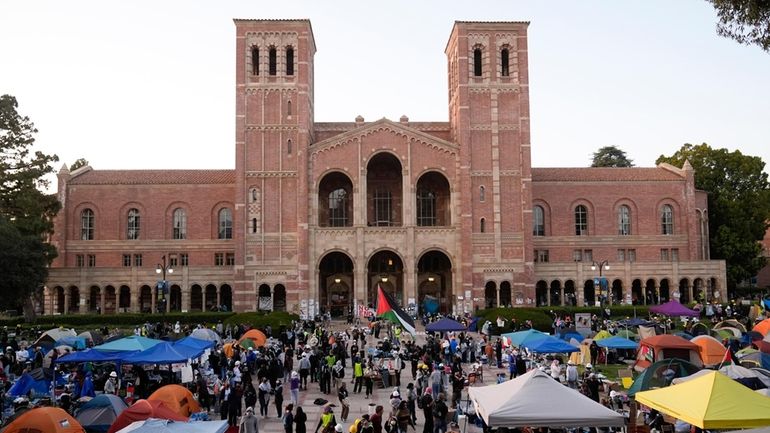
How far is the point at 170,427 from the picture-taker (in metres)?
14.1

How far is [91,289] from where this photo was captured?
60125 mm

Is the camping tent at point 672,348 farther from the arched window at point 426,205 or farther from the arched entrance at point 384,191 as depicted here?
the arched entrance at point 384,191

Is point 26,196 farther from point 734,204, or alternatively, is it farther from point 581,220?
point 734,204

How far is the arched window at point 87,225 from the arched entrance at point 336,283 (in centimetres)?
2017

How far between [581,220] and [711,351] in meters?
39.3

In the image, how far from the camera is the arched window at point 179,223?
210ft

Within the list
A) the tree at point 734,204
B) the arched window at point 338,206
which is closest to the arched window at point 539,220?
the tree at point 734,204

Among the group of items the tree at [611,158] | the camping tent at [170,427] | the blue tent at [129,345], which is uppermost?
the tree at [611,158]

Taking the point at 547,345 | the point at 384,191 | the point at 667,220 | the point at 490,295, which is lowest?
the point at 547,345

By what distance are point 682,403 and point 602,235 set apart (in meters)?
52.2

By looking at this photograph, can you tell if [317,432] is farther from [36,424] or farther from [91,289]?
[91,289]

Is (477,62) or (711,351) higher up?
(477,62)

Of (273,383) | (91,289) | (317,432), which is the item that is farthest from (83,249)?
(317,432)

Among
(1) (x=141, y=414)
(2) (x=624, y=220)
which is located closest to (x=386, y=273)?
(2) (x=624, y=220)
